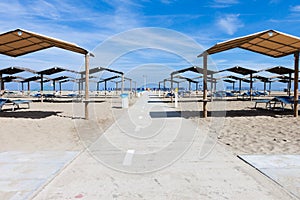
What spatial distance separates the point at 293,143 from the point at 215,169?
299 centimetres

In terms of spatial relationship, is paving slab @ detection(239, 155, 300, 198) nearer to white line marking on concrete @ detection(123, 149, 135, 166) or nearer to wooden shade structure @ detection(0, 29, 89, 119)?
white line marking on concrete @ detection(123, 149, 135, 166)

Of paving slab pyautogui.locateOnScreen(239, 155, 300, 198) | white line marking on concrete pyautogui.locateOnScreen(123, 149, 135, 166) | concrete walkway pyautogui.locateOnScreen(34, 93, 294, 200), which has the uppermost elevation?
paving slab pyautogui.locateOnScreen(239, 155, 300, 198)

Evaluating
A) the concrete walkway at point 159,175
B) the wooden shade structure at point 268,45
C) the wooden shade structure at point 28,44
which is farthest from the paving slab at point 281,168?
the wooden shade structure at point 28,44

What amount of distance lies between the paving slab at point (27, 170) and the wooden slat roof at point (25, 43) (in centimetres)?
570

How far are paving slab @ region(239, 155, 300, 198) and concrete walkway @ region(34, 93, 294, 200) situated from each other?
0.13 metres

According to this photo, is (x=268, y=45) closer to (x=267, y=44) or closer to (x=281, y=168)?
(x=267, y=44)

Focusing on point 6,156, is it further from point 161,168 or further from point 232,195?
point 232,195

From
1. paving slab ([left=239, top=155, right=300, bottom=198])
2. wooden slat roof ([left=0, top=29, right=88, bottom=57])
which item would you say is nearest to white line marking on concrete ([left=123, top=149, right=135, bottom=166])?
paving slab ([left=239, top=155, right=300, bottom=198])

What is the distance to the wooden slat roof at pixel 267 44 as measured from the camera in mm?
9625

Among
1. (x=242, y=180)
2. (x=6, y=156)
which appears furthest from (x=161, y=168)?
(x=6, y=156)

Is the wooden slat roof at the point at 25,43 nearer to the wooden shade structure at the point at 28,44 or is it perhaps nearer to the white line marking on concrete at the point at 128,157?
the wooden shade structure at the point at 28,44

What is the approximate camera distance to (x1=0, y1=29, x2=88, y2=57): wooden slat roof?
31.3 ft

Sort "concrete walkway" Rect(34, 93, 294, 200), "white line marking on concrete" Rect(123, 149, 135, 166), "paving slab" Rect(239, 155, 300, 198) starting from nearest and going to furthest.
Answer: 1. "concrete walkway" Rect(34, 93, 294, 200)
2. "paving slab" Rect(239, 155, 300, 198)
3. "white line marking on concrete" Rect(123, 149, 135, 166)

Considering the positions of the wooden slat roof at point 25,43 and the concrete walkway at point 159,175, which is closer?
the concrete walkway at point 159,175
